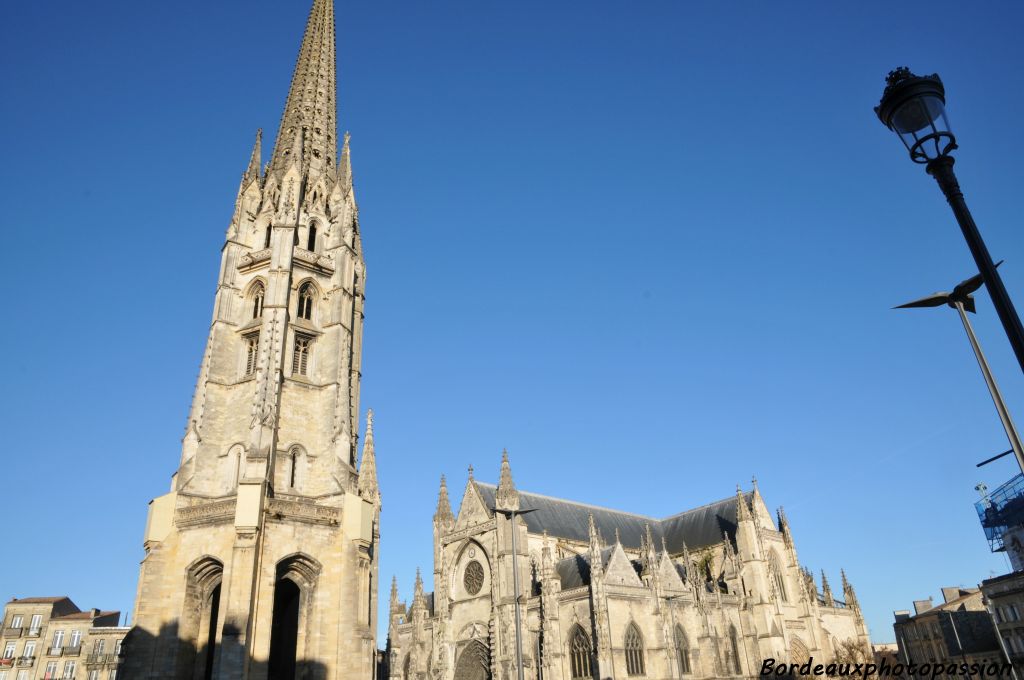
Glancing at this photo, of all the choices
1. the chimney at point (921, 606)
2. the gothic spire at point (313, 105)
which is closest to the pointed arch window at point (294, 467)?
the gothic spire at point (313, 105)

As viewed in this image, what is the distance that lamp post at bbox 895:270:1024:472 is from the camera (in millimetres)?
7164

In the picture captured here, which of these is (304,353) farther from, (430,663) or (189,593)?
(430,663)

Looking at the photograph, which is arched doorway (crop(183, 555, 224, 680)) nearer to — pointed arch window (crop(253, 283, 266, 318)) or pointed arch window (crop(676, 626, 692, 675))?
pointed arch window (crop(253, 283, 266, 318))

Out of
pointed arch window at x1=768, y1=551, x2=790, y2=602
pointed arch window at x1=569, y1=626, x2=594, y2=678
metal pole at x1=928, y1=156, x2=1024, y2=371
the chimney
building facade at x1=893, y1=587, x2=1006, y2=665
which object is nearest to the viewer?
metal pole at x1=928, y1=156, x2=1024, y2=371

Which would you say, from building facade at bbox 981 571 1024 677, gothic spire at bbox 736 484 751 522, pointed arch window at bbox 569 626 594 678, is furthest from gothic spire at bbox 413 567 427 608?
building facade at bbox 981 571 1024 677

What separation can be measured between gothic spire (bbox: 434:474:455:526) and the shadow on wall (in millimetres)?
18466

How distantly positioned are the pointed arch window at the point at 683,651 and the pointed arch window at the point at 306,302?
2289 centimetres

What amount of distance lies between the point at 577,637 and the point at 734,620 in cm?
1175

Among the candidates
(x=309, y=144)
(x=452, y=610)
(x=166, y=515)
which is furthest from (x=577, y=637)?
(x=309, y=144)

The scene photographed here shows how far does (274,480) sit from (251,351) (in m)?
5.57

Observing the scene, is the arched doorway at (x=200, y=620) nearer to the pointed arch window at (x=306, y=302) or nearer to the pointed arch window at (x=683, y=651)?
the pointed arch window at (x=306, y=302)

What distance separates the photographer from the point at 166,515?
2373 cm

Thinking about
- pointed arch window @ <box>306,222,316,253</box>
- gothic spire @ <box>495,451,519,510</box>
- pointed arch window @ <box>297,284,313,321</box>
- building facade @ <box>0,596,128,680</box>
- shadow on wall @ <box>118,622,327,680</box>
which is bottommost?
shadow on wall @ <box>118,622,327,680</box>

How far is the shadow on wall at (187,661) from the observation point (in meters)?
20.3
